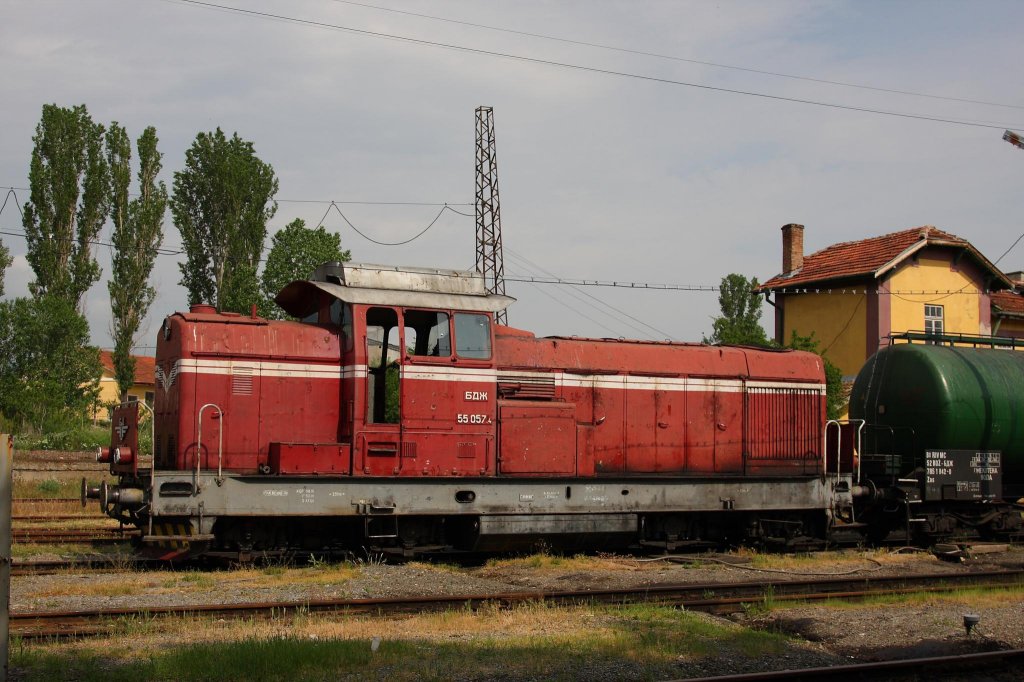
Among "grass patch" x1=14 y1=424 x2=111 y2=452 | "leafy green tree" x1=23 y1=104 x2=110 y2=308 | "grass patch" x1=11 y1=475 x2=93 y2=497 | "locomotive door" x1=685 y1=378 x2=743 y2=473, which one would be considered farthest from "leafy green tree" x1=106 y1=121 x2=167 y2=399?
"locomotive door" x1=685 y1=378 x2=743 y2=473

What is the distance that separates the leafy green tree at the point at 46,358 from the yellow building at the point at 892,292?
24.8 meters

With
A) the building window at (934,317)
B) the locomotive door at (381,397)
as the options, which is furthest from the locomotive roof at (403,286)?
the building window at (934,317)

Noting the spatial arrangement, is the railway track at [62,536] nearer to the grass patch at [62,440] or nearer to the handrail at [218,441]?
the handrail at [218,441]

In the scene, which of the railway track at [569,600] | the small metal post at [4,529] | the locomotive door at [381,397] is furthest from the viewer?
the locomotive door at [381,397]

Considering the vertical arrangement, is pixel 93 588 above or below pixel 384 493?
below

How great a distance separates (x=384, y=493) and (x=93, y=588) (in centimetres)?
345

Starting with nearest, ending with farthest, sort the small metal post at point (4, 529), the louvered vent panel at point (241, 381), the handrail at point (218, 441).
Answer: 1. the small metal post at point (4, 529)
2. the handrail at point (218, 441)
3. the louvered vent panel at point (241, 381)

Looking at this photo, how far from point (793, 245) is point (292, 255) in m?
17.5

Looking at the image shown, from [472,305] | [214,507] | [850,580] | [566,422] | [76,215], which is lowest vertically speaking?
[850,580]

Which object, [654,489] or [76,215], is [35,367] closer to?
[76,215]

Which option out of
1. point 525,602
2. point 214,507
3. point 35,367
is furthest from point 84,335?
point 525,602

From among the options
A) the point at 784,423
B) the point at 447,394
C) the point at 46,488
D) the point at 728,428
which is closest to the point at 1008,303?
the point at 784,423

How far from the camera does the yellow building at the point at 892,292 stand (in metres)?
30.1

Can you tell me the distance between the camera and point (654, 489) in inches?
525
